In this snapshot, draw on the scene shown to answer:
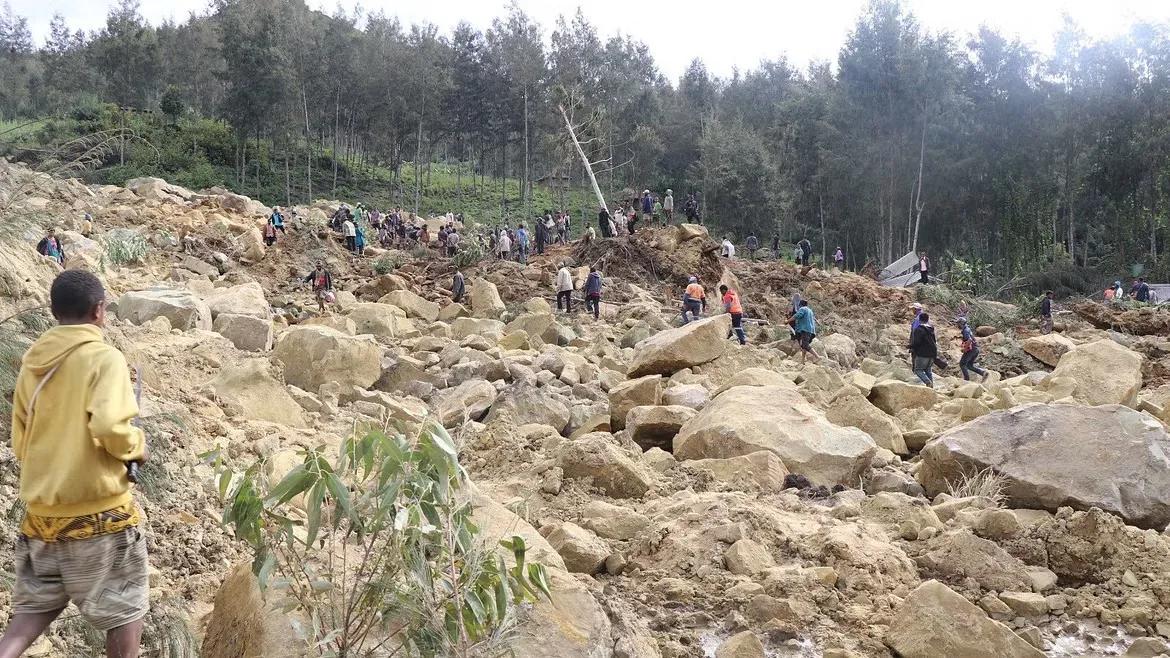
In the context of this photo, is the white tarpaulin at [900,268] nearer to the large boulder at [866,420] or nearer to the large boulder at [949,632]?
the large boulder at [866,420]

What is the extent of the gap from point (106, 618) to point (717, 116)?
43.6 meters

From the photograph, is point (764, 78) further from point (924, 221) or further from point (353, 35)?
point (353, 35)

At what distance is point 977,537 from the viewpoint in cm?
436

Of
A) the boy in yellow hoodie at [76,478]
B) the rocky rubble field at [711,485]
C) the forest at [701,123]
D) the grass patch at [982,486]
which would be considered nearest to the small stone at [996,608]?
the rocky rubble field at [711,485]

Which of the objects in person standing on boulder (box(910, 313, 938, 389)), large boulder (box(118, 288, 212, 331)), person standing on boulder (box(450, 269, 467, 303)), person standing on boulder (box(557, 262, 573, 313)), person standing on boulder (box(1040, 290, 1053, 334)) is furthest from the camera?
person standing on boulder (box(1040, 290, 1053, 334))

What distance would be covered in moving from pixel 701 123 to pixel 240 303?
3493 centimetres

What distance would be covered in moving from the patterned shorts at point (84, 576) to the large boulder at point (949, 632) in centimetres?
277

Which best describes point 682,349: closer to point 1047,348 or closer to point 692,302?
point 692,302

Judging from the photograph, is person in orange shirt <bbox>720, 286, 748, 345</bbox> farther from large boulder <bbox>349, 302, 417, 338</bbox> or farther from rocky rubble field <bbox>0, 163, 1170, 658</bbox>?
large boulder <bbox>349, 302, 417, 338</bbox>

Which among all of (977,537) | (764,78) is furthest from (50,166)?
(764,78)

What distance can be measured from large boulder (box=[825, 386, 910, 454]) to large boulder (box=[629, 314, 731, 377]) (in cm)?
242

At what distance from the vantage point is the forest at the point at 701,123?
30.0 meters

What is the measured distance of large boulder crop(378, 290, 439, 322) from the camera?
49.1 ft

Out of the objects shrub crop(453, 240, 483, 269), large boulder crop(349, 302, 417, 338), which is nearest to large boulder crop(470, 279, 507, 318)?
large boulder crop(349, 302, 417, 338)
